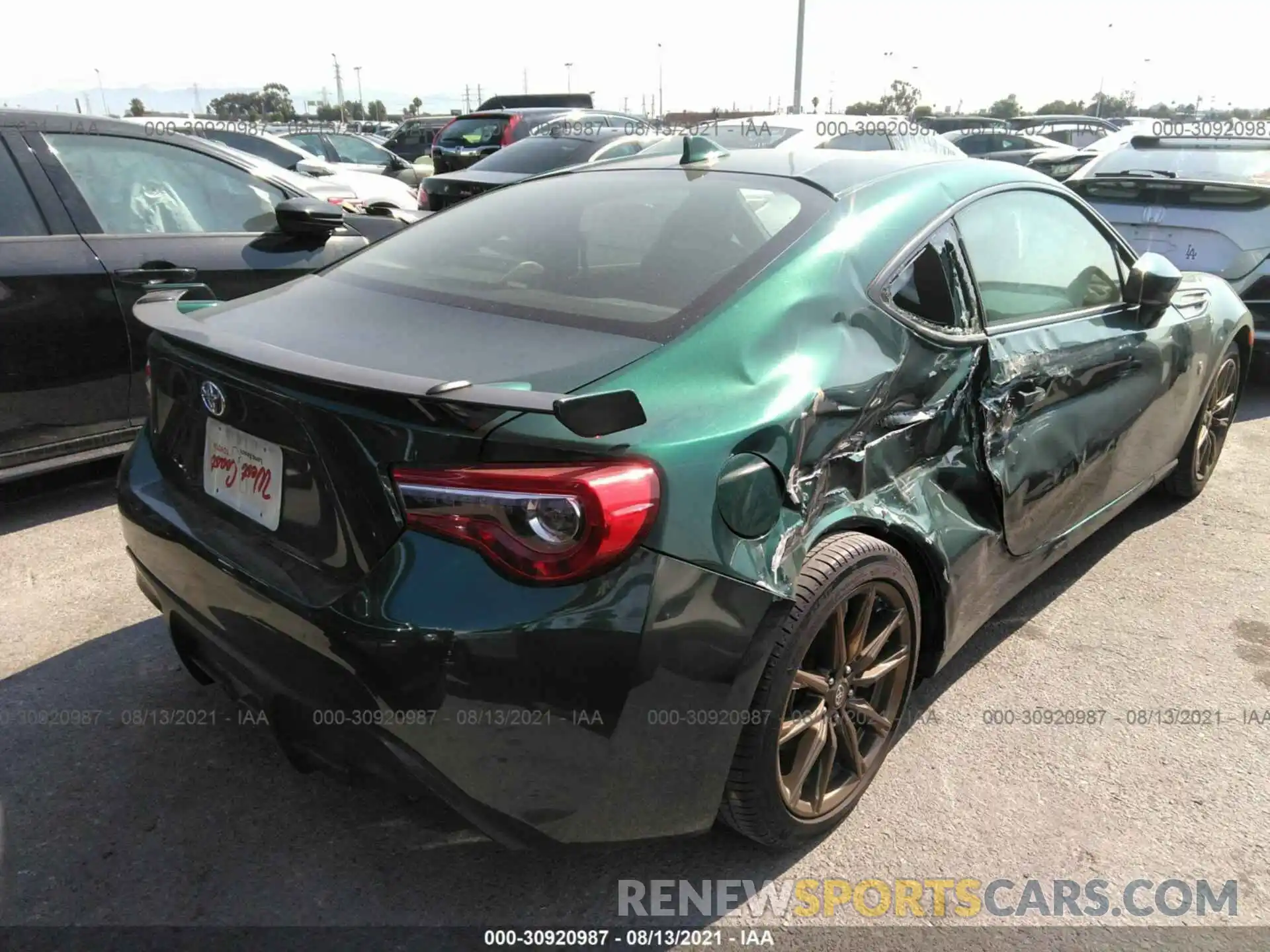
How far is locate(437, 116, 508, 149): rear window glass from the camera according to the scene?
1251 centimetres

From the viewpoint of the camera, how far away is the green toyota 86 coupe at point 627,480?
167 cm

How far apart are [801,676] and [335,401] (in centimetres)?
113

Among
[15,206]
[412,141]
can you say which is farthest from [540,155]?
[412,141]

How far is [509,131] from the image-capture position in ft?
40.5

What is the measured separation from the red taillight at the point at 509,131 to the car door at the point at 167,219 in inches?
324

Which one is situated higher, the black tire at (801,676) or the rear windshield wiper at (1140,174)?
the rear windshield wiper at (1140,174)

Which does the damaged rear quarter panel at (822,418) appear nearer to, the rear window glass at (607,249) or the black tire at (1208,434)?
the rear window glass at (607,249)

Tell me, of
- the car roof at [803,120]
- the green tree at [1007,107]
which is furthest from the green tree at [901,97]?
the car roof at [803,120]

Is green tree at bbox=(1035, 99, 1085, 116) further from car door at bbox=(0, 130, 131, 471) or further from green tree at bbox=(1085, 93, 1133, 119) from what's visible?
car door at bbox=(0, 130, 131, 471)

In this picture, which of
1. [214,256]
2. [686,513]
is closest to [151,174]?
[214,256]

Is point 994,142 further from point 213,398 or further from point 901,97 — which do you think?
point 901,97

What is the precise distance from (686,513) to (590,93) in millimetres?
16460

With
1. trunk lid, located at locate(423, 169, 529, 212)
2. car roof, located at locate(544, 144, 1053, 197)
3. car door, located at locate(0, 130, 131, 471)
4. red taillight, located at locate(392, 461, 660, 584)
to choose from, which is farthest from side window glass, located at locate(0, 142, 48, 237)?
trunk lid, located at locate(423, 169, 529, 212)

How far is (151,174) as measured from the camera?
4094mm
